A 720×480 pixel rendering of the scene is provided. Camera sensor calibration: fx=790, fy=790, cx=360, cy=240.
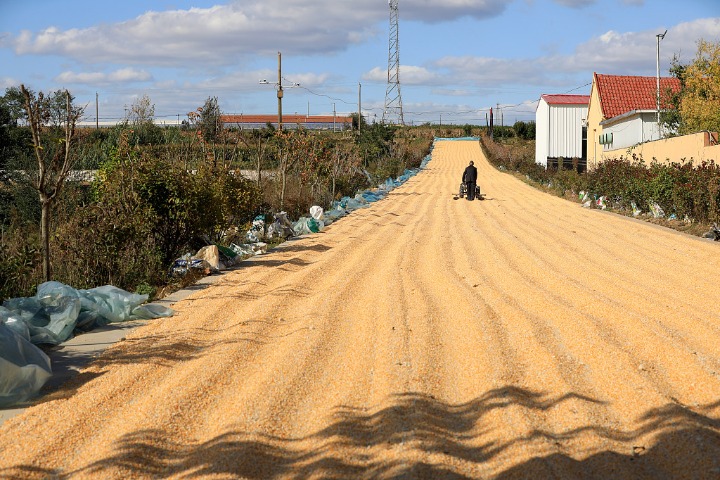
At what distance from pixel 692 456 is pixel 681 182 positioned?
14025mm

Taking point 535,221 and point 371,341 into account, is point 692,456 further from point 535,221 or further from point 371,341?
point 535,221

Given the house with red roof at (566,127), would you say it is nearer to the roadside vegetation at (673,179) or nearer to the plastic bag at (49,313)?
the roadside vegetation at (673,179)

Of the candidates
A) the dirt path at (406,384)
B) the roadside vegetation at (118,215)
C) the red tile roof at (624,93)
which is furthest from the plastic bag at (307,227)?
the red tile roof at (624,93)

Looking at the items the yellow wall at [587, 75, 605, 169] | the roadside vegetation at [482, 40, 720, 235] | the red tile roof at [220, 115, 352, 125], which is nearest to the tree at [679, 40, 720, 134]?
the roadside vegetation at [482, 40, 720, 235]

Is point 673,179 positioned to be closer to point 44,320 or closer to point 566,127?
point 44,320

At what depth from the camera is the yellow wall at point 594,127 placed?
3994 centimetres

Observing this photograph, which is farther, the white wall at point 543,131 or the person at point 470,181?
the white wall at point 543,131

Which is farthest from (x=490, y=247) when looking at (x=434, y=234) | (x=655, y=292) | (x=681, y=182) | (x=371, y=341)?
(x=371, y=341)

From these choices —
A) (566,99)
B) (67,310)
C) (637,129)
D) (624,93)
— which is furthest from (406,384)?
(566,99)

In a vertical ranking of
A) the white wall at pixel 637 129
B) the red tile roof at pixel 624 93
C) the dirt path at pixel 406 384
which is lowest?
the dirt path at pixel 406 384

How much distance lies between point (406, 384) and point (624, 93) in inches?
1475

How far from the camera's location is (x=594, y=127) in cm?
4128

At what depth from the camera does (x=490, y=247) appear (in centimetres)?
1382

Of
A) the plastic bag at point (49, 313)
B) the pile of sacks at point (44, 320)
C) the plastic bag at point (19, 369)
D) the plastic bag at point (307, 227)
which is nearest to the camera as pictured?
the plastic bag at point (19, 369)
